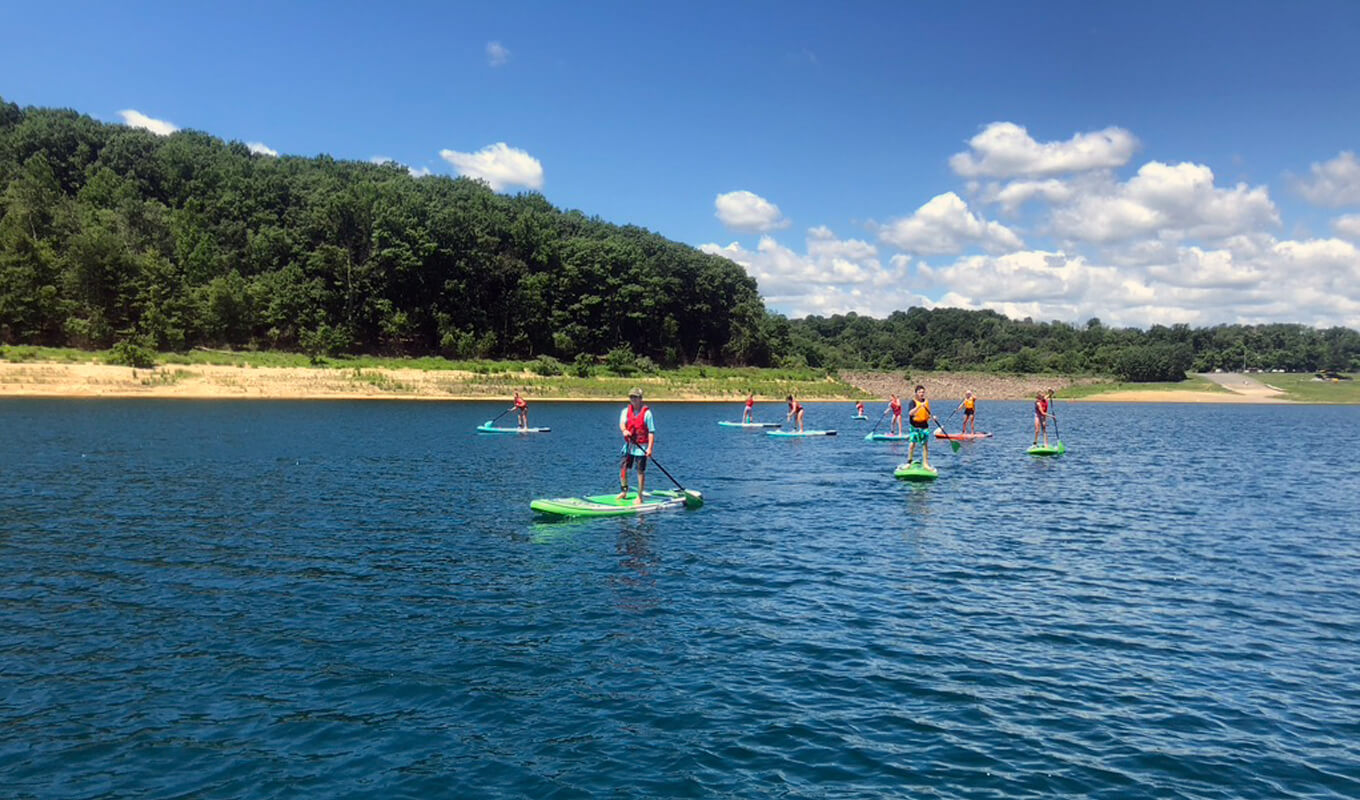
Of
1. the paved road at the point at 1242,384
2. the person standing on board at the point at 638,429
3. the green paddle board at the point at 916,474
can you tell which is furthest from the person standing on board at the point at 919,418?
the paved road at the point at 1242,384

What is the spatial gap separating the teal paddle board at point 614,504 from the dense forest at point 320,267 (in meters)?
70.7

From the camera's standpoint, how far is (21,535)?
765 inches

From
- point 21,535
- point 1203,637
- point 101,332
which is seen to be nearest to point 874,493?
point 1203,637

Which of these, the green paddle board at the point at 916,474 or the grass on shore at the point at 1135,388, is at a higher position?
the grass on shore at the point at 1135,388

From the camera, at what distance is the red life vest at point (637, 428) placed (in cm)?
2348

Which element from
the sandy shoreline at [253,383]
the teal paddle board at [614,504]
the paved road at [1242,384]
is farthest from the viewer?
the paved road at [1242,384]

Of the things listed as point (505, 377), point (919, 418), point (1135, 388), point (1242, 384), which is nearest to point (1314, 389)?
point (1242, 384)

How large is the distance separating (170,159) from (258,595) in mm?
126819

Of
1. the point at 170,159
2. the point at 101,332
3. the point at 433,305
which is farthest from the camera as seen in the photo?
the point at 170,159

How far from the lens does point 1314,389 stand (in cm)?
13762

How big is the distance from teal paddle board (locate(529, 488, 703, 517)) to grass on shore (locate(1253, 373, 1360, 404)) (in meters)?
143

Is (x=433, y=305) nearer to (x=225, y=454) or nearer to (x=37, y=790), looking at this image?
(x=225, y=454)

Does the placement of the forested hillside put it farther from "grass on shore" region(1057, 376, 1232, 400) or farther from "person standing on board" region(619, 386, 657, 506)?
"person standing on board" region(619, 386, 657, 506)

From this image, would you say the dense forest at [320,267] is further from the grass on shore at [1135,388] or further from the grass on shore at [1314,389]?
the grass on shore at [1314,389]
